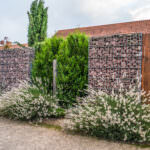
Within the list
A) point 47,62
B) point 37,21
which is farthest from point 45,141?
point 37,21

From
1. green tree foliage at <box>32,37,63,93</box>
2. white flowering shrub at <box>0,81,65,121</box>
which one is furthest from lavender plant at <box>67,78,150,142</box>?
green tree foliage at <box>32,37,63,93</box>

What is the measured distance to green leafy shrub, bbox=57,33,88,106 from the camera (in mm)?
5996

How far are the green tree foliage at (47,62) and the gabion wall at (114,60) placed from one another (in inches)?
66.3

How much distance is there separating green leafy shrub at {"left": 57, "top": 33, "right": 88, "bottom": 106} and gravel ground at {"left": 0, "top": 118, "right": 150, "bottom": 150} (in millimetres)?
1718

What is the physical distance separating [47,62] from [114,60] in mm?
2606

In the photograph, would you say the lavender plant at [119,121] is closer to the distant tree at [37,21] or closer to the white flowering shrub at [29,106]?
the white flowering shrub at [29,106]

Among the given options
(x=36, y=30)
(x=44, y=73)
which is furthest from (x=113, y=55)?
(x=36, y=30)

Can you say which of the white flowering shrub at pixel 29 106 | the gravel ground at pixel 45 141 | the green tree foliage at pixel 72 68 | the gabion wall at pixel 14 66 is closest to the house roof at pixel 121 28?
the gabion wall at pixel 14 66

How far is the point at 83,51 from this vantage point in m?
6.05

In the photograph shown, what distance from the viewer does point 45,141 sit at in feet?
12.6

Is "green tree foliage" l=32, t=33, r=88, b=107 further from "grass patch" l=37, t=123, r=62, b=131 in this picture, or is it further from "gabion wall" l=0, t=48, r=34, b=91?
"gabion wall" l=0, t=48, r=34, b=91

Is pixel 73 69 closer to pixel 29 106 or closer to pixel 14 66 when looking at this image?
pixel 29 106

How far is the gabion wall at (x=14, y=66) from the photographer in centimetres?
747

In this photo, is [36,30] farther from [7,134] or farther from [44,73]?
[7,134]
